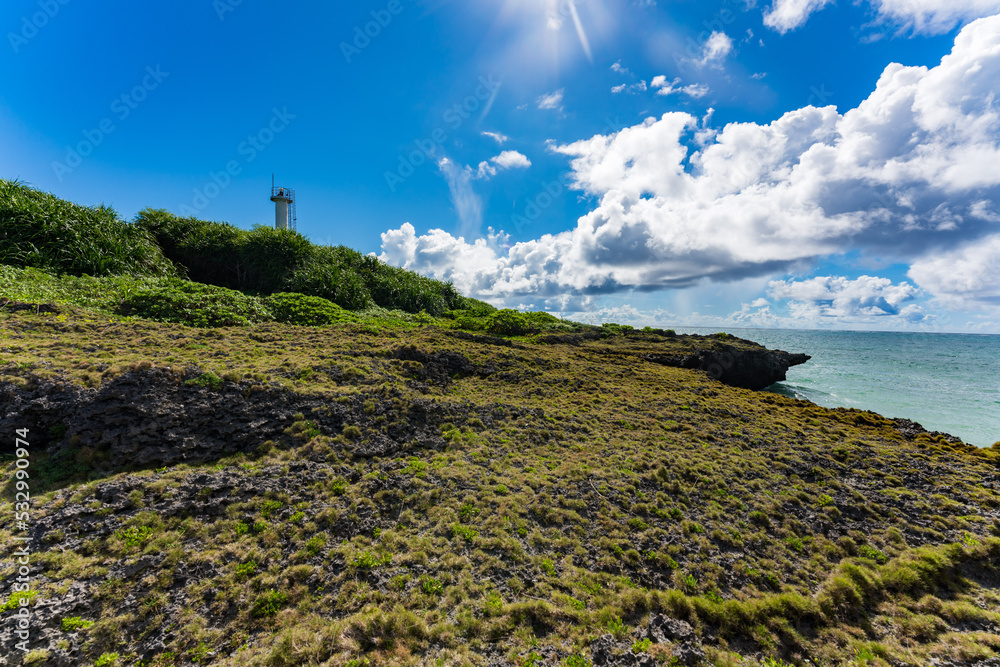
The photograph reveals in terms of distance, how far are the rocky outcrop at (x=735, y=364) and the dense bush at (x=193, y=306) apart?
77.2 ft


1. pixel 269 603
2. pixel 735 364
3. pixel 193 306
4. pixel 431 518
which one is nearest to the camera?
pixel 269 603

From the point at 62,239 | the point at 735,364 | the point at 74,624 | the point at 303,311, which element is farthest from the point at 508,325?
the point at 74,624

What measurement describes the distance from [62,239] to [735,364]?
128 ft

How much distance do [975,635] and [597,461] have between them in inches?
238

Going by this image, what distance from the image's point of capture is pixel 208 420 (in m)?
7.71

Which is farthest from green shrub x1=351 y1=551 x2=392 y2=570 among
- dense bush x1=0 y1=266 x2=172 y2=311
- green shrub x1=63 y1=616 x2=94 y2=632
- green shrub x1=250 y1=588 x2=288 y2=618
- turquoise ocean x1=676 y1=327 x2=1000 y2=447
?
turquoise ocean x1=676 y1=327 x2=1000 y2=447

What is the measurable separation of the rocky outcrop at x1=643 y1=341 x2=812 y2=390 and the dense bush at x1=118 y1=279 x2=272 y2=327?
23532 millimetres

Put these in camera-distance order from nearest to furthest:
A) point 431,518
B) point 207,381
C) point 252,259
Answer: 1. point 431,518
2. point 207,381
3. point 252,259

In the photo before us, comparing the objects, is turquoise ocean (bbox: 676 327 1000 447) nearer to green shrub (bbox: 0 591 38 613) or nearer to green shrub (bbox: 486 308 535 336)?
green shrub (bbox: 486 308 535 336)

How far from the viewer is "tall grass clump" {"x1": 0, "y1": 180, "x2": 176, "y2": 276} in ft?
50.9

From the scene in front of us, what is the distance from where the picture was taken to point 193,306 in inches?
595

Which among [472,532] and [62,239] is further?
[62,239]

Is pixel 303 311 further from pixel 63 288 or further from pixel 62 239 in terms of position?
pixel 62 239

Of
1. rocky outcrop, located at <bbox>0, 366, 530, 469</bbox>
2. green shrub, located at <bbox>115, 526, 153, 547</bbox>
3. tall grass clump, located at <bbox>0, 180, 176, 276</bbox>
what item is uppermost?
tall grass clump, located at <bbox>0, 180, 176, 276</bbox>
